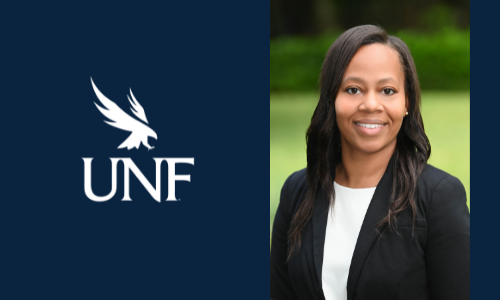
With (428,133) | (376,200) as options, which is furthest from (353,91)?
(428,133)

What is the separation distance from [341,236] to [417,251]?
1.01ft

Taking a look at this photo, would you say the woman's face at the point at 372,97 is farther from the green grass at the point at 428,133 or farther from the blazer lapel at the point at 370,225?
the green grass at the point at 428,133

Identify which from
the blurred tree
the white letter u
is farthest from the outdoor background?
the white letter u

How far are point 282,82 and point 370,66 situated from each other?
16857 mm

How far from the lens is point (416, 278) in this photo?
2.15 m

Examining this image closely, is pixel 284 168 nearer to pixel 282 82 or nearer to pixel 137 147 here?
pixel 137 147

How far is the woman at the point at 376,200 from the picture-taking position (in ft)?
6.95

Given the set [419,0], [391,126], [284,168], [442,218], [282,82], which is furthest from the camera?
[419,0]

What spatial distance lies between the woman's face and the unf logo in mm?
881

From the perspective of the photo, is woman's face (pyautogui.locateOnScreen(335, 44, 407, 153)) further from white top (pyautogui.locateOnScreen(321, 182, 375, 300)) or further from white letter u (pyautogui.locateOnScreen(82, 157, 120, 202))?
white letter u (pyautogui.locateOnScreen(82, 157, 120, 202))

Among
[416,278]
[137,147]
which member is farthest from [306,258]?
[137,147]

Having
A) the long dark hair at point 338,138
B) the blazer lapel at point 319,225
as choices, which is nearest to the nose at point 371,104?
the long dark hair at point 338,138

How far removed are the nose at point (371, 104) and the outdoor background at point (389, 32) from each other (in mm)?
362

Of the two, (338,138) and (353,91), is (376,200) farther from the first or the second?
(353,91)
